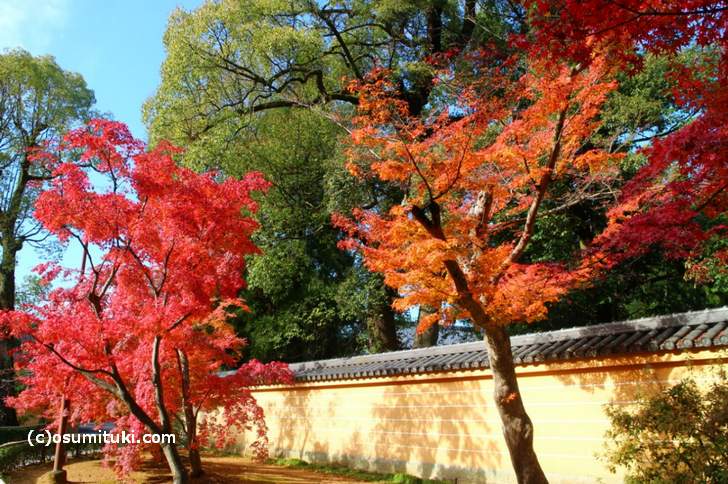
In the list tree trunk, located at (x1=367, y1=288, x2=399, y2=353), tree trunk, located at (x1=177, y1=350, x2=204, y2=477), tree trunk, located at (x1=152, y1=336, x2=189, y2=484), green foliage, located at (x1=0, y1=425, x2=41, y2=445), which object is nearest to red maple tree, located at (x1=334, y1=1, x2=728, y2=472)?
tree trunk, located at (x1=152, y1=336, x2=189, y2=484)

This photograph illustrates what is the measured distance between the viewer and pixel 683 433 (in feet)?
16.1

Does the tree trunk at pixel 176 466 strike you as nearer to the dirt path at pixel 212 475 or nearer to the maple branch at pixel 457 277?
the dirt path at pixel 212 475

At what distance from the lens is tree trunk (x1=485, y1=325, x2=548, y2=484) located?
22.2ft

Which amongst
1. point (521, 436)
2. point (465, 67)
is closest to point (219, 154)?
point (465, 67)

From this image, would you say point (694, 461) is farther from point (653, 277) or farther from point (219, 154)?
point (219, 154)

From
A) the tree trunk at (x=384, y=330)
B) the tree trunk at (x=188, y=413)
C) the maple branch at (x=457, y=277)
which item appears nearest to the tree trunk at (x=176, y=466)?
the tree trunk at (x=188, y=413)

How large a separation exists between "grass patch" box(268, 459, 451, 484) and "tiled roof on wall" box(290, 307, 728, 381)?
193cm

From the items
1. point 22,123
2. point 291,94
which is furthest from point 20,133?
point 291,94

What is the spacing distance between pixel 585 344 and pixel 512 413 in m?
1.77

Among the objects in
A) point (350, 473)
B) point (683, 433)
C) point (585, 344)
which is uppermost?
point (585, 344)

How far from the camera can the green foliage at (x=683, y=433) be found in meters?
4.73

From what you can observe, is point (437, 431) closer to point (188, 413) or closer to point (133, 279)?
point (188, 413)

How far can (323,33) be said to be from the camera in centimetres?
1680

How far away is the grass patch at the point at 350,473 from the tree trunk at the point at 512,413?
2920 millimetres
